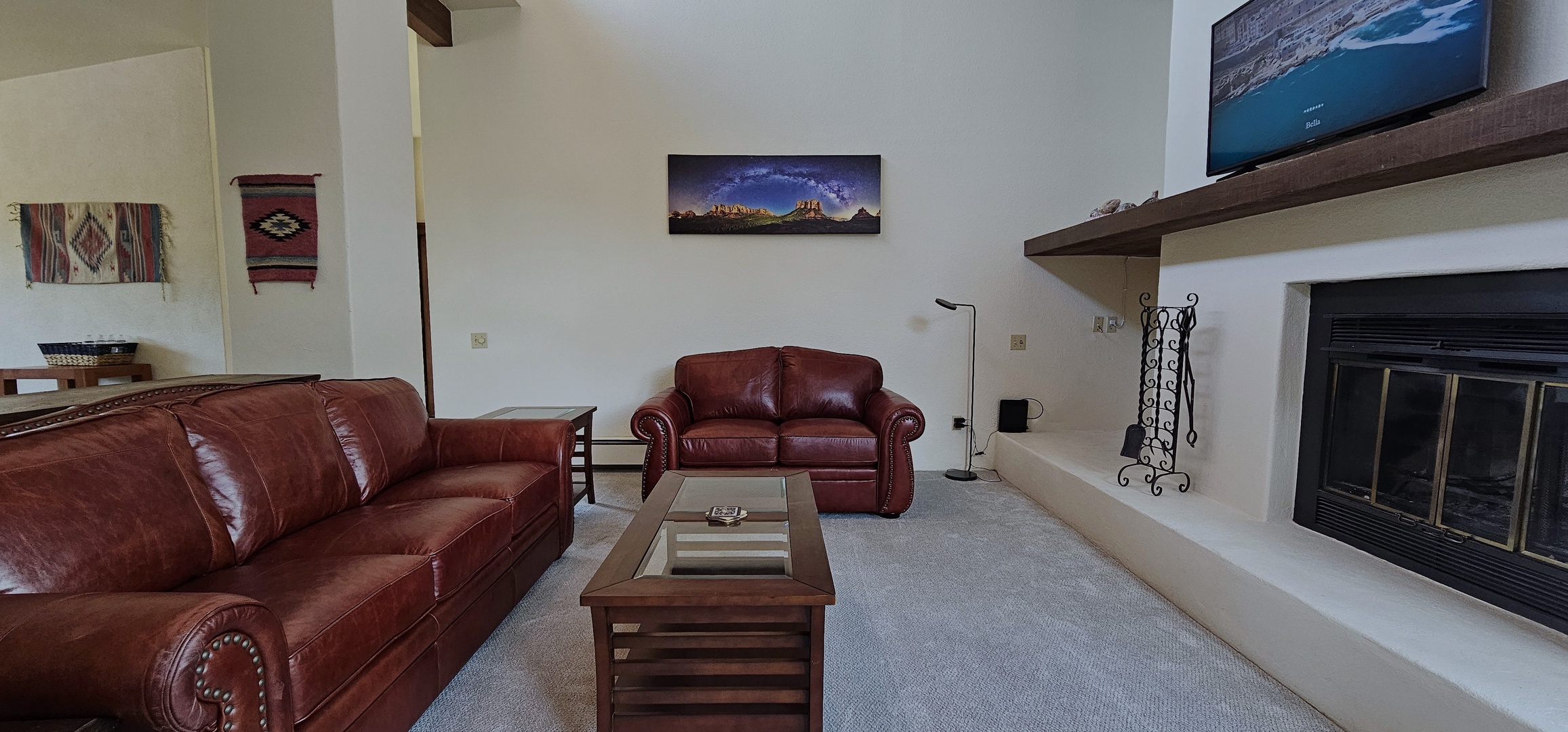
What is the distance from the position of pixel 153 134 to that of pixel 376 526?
425cm

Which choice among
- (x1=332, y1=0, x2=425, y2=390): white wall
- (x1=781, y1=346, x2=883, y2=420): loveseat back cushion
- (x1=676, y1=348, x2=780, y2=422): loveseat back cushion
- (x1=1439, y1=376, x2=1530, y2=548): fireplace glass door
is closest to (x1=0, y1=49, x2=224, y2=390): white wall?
(x1=332, y1=0, x2=425, y2=390): white wall

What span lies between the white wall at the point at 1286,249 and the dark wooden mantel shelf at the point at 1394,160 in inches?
2.7

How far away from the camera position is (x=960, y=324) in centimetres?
418

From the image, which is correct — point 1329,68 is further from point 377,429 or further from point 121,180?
point 121,180

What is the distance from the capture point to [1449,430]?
1755 mm

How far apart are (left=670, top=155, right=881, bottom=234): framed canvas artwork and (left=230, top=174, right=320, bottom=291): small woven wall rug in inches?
80.0

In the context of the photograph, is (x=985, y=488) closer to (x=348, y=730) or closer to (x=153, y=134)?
(x=348, y=730)

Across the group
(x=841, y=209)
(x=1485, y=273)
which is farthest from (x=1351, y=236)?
(x=841, y=209)

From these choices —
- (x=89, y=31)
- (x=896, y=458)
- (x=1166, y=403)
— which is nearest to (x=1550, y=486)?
(x=1166, y=403)

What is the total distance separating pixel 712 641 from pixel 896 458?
6.22 feet

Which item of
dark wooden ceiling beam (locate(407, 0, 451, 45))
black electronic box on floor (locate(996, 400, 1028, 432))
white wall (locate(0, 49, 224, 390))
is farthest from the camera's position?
black electronic box on floor (locate(996, 400, 1028, 432))

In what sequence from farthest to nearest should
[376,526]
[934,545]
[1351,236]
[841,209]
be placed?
1. [841,209]
2. [934,545]
3. [1351,236]
4. [376,526]

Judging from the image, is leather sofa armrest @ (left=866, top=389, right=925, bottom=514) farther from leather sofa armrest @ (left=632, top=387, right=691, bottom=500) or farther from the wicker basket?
the wicker basket

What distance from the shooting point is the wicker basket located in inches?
148
